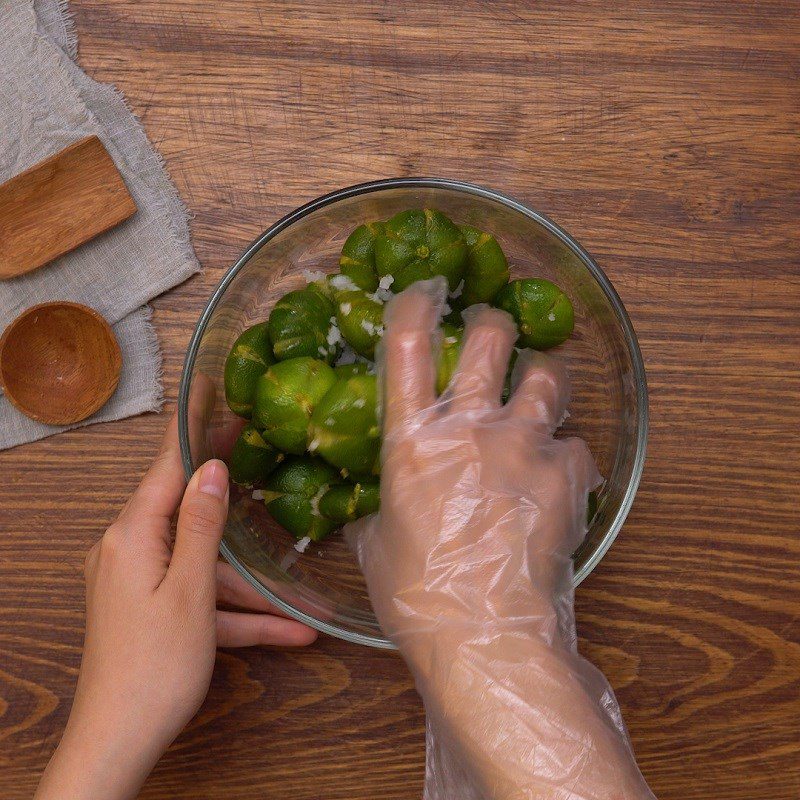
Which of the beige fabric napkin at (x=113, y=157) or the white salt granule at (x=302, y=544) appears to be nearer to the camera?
the white salt granule at (x=302, y=544)

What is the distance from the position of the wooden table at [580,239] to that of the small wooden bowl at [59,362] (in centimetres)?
6

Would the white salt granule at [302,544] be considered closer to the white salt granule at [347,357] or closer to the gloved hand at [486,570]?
the gloved hand at [486,570]

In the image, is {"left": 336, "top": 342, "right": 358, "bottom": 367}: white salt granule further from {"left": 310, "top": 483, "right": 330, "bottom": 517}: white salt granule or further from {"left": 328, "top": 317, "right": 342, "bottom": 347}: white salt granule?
{"left": 310, "top": 483, "right": 330, "bottom": 517}: white salt granule

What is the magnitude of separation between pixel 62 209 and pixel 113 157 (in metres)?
0.12

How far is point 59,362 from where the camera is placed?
1.25 m

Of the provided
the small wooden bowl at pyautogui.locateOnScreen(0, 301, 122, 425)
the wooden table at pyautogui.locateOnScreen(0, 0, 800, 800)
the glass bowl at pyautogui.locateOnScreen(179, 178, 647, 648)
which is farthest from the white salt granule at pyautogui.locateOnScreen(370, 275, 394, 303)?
the small wooden bowl at pyautogui.locateOnScreen(0, 301, 122, 425)

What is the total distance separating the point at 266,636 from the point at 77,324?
2.01 feet

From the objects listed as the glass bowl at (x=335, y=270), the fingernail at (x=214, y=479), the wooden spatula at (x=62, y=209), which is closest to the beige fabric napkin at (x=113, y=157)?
the wooden spatula at (x=62, y=209)

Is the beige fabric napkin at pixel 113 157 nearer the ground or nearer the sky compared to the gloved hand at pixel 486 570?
nearer the sky

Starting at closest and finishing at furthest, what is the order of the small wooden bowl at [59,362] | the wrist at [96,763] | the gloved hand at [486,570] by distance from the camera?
the gloved hand at [486,570] < the wrist at [96,763] < the small wooden bowl at [59,362]

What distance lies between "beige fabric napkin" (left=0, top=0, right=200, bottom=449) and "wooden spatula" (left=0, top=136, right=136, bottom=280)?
2 cm

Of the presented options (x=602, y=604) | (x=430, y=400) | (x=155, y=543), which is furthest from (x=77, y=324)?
(x=602, y=604)

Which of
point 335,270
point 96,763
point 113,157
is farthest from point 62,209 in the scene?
point 96,763

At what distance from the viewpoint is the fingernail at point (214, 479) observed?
3.27ft
